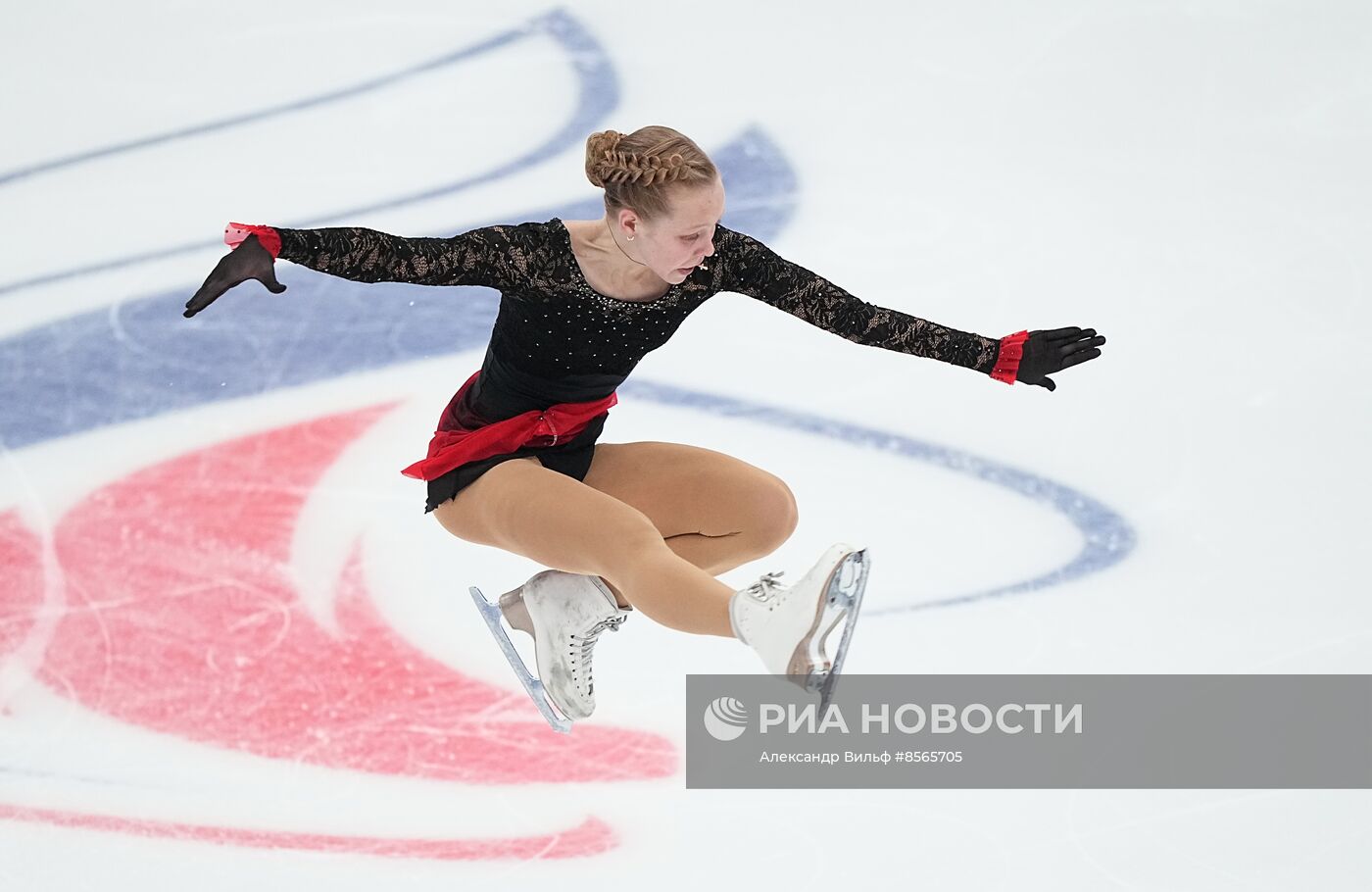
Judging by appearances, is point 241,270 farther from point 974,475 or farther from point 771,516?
point 974,475

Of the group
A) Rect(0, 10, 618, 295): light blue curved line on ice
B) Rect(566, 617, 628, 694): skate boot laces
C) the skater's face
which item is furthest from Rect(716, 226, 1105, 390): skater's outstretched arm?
Rect(0, 10, 618, 295): light blue curved line on ice

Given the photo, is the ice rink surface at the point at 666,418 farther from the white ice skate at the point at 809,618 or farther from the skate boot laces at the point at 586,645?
the white ice skate at the point at 809,618

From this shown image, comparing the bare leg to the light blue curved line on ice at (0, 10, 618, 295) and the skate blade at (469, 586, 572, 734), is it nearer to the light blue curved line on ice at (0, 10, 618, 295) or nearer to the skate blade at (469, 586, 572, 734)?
the skate blade at (469, 586, 572, 734)

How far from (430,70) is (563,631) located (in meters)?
3.39

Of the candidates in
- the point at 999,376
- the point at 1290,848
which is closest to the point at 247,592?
the point at 999,376

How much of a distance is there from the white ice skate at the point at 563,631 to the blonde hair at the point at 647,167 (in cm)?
86

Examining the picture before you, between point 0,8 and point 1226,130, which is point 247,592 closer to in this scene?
point 0,8

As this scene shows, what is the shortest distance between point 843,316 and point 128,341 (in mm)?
2950

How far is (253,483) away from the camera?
5055 mm

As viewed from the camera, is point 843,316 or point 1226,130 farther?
point 1226,130

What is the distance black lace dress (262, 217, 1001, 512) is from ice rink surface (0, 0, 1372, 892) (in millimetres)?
1329

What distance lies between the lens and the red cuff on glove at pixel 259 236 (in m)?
2.82

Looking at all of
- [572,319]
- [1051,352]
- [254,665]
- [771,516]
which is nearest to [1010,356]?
[1051,352]

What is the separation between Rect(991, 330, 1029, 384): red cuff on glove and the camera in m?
3.26
